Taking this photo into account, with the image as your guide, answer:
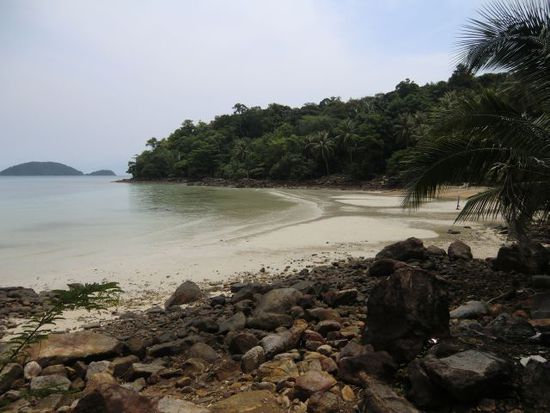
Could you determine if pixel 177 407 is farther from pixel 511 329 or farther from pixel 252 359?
pixel 511 329

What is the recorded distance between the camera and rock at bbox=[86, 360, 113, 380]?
5.10 meters

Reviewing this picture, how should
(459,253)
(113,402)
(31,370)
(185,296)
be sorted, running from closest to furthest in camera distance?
(113,402) → (31,370) → (185,296) → (459,253)

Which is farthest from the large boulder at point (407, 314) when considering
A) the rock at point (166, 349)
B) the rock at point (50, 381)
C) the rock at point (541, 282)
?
the rock at point (50, 381)

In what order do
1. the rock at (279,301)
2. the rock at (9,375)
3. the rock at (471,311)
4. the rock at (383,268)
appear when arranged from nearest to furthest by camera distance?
the rock at (9,375) → the rock at (471,311) → the rock at (279,301) → the rock at (383,268)

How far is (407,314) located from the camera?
448 cm

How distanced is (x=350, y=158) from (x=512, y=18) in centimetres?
5764

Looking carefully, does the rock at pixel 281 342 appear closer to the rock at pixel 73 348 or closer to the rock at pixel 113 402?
the rock at pixel 113 402

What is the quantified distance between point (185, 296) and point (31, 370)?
4088mm

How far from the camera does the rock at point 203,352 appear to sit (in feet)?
17.9

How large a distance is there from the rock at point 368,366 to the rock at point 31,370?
149 inches

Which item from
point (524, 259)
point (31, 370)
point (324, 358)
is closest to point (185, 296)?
point (31, 370)

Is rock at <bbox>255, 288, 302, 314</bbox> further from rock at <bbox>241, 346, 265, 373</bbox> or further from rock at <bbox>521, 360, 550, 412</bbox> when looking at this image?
rock at <bbox>521, 360, 550, 412</bbox>

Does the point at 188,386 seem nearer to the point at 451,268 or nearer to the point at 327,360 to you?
the point at 327,360

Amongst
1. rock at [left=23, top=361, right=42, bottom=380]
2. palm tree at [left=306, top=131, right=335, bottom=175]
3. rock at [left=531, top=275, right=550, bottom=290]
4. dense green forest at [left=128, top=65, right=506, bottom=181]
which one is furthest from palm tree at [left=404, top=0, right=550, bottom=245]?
palm tree at [left=306, top=131, right=335, bottom=175]
